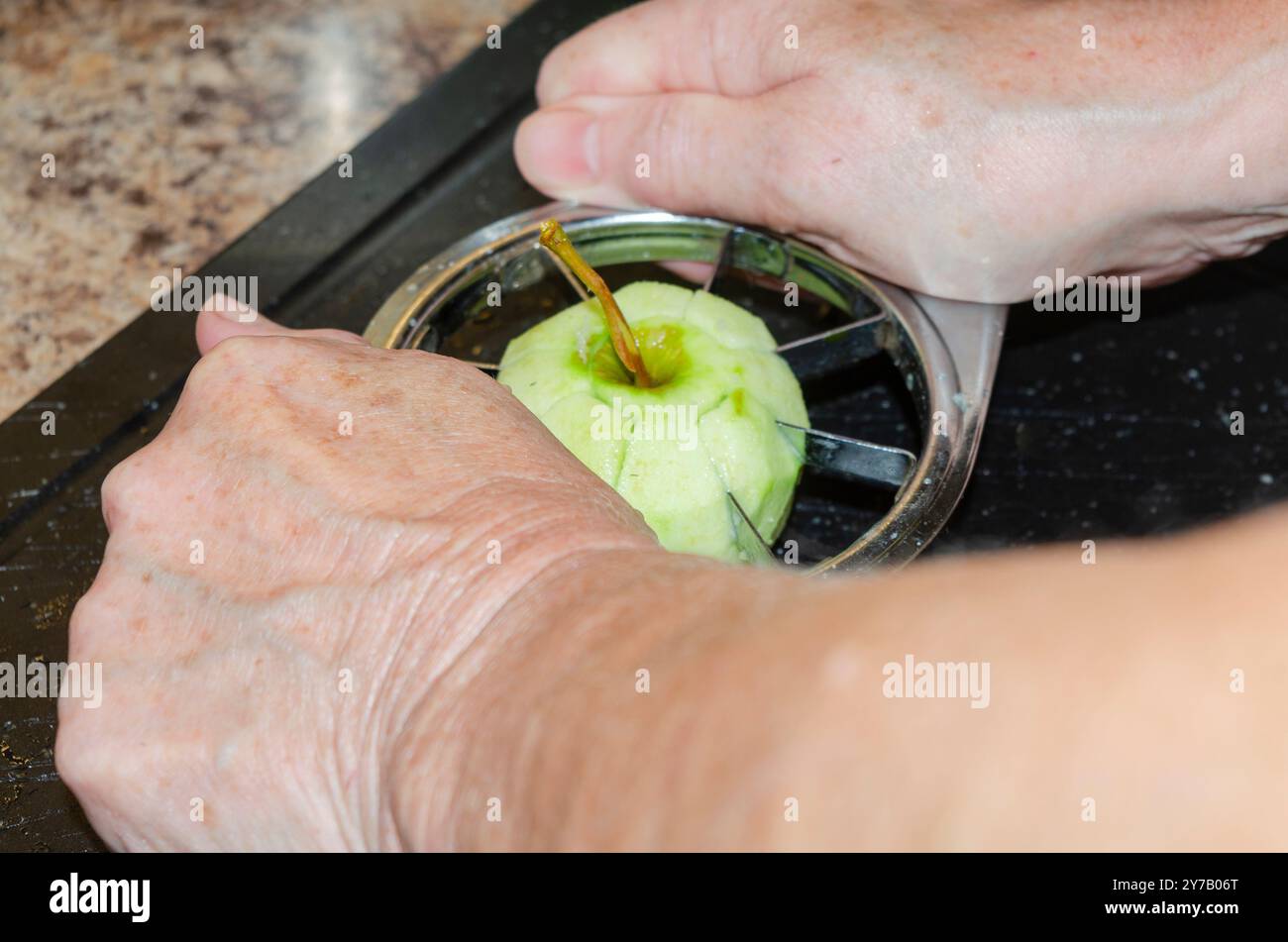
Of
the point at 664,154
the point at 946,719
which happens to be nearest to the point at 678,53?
the point at 664,154

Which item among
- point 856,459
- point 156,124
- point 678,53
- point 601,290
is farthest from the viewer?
point 156,124

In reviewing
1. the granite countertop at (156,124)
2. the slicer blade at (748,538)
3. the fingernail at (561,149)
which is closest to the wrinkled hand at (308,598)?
the slicer blade at (748,538)

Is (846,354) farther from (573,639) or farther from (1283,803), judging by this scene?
(1283,803)

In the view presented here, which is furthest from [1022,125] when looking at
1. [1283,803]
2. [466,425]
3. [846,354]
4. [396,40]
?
[396,40]

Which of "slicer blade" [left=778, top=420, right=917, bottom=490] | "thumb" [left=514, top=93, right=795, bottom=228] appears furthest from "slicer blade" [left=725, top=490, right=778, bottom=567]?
"thumb" [left=514, top=93, right=795, bottom=228]

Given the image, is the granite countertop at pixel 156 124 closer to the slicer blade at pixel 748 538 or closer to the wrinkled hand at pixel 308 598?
the wrinkled hand at pixel 308 598

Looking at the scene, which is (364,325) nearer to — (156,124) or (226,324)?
(226,324)
